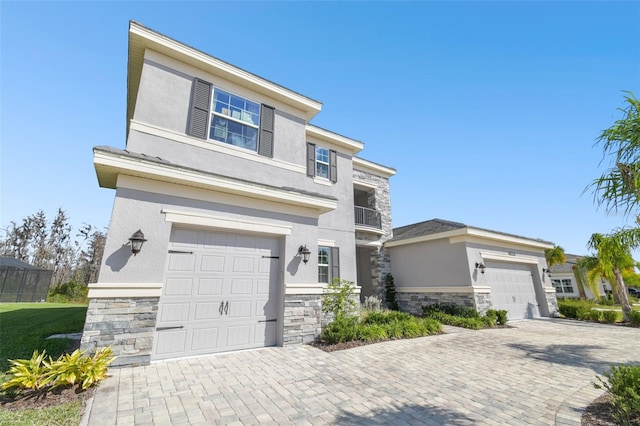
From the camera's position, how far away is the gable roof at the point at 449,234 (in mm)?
11750

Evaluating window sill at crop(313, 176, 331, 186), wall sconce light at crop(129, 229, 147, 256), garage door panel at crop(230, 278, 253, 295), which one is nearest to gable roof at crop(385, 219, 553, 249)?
window sill at crop(313, 176, 331, 186)

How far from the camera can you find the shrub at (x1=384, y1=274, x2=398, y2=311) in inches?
539

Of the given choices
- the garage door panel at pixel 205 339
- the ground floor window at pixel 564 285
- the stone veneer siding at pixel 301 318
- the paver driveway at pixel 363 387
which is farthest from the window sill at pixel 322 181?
the ground floor window at pixel 564 285

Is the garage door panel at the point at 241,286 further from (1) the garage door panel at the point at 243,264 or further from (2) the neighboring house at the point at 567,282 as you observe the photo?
(2) the neighboring house at the point at 567,282

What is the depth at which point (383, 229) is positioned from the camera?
14953 mm

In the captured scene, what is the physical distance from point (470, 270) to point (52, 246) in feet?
118

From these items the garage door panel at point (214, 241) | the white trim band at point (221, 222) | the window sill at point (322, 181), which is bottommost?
the garage door panel at point (214, 241)

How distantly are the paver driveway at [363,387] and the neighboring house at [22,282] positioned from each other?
2412cm

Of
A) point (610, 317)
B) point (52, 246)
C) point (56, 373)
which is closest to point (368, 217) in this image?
point (610, 317)

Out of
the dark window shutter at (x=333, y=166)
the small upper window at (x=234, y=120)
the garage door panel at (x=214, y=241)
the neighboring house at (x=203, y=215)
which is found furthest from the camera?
the dark window shutter at (x=333, y=166)

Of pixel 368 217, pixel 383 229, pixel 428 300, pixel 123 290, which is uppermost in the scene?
pixel 368 217

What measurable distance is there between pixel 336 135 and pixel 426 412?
11.0 m

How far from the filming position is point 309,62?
9.48 metres

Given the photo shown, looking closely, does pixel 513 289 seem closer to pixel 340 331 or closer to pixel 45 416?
pixel 340 331
